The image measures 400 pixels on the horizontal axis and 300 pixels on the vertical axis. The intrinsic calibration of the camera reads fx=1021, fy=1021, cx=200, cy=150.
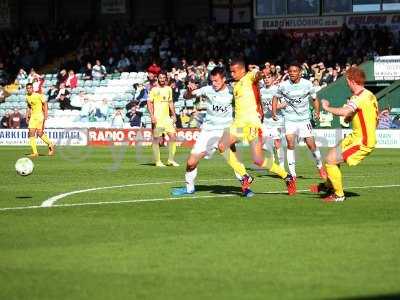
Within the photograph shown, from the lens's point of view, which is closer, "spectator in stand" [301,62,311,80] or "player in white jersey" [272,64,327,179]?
"player in white jersey" [272,64,327,179]

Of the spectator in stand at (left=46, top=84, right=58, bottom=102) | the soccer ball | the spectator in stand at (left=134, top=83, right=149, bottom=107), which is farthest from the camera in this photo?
the spectator in stand at (left=46, top=84, right=58, bottom=102)

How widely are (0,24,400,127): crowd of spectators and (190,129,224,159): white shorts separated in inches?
826

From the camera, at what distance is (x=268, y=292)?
8312mm

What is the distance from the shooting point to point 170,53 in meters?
47.9

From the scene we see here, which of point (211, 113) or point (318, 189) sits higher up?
point (211, 113)

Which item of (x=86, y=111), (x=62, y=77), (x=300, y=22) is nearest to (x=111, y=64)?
(x=62, y=77)

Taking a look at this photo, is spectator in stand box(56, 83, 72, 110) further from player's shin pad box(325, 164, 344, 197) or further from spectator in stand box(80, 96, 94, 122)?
player's shin pad box(325, 164, 344, 197)

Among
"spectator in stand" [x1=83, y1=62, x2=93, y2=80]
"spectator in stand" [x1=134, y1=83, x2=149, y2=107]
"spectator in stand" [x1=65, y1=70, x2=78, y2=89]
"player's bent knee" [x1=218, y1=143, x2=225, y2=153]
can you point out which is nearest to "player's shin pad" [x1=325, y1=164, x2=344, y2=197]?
"player's bent knee" [x1=218, y1=143, x2=225, y2=153]

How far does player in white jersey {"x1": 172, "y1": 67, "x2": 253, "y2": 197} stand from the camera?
54.0ft

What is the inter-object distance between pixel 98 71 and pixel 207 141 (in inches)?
1231

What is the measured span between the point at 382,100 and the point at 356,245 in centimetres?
2960

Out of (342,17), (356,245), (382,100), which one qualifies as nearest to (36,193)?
(356,245)

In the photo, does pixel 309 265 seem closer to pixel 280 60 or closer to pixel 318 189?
pixel 318 189

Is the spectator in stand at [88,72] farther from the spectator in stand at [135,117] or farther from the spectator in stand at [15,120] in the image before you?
the spectator in stand at [135,117]
